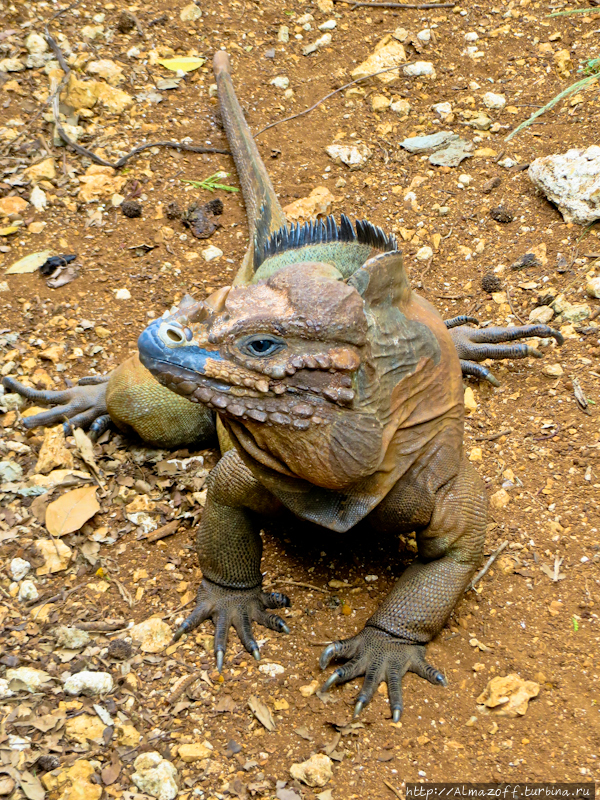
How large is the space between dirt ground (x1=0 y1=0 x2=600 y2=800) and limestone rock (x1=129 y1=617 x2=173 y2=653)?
57mm

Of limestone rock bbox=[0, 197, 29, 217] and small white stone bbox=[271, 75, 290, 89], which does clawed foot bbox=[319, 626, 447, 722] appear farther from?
small white stone bbox=[271, 75, 290, 89]

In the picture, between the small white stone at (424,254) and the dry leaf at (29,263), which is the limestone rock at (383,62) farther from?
the dry leaf at (29,263)

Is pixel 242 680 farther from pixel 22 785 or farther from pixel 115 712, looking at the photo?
pixel 22 785

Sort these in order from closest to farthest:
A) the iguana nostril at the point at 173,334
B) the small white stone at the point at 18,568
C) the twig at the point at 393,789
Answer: the iguana nostril at the point at 173,334
the twig at the point at 393,789
the small white stone at the point at 18,568

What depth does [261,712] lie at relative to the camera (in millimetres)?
3473

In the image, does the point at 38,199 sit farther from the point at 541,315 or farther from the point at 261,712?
the point at 261,712

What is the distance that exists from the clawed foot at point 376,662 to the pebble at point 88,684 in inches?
35.9

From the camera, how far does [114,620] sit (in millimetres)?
3896

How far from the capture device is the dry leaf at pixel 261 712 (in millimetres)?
3426

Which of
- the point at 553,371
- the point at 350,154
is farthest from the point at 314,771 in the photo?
the point at 350,154

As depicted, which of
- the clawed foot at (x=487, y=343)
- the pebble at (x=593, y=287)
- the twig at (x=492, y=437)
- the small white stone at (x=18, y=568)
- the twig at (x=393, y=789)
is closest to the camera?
the twig at (x=393, y=789)

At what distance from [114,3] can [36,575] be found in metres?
5.84

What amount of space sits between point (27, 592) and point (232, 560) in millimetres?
985

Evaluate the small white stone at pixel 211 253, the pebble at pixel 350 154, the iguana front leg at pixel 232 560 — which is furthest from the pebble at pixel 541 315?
the iguana front leg at pixel 232 560
